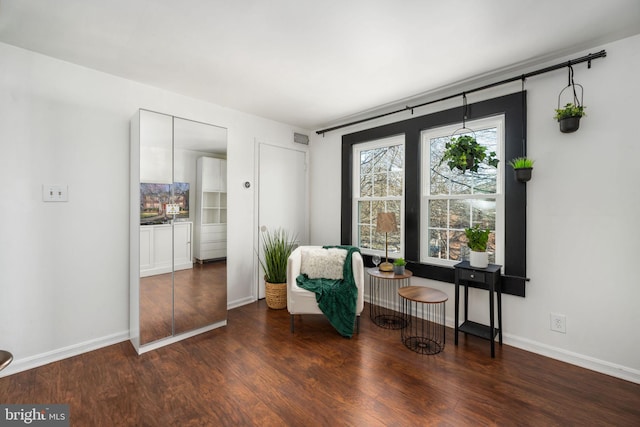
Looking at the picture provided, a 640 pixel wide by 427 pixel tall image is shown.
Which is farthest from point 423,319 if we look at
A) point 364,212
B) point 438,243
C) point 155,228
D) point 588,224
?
point 155,228

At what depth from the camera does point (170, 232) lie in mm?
2576

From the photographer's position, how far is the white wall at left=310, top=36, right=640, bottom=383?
2029 mm

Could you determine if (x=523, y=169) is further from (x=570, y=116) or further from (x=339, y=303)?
(x=339, y=303)

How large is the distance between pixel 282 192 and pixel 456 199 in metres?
2.28

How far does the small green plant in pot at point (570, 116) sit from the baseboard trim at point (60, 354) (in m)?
4.21

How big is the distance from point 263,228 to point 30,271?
2219mm

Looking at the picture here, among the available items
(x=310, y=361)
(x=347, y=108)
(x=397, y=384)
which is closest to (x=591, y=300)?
(x=397, y=384)

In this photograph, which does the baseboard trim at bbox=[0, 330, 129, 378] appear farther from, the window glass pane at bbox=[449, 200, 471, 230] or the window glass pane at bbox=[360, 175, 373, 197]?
the window glass pane at bbox=[449, 200, 471, 230]

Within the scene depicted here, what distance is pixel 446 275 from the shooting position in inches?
115

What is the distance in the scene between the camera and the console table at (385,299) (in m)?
3.02

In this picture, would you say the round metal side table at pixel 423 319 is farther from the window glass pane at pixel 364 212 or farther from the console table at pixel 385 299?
the window glass pane at pixel 364 212

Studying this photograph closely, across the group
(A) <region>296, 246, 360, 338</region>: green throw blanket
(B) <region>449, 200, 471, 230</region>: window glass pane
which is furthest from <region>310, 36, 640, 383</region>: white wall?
(A) <region>296, 246, 360, 338</region>: green throw blanket

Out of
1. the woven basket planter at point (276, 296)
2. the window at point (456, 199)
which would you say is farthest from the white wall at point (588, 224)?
the woven basket planter at point (276, 296)

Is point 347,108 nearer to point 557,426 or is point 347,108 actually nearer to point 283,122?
point 283,122
